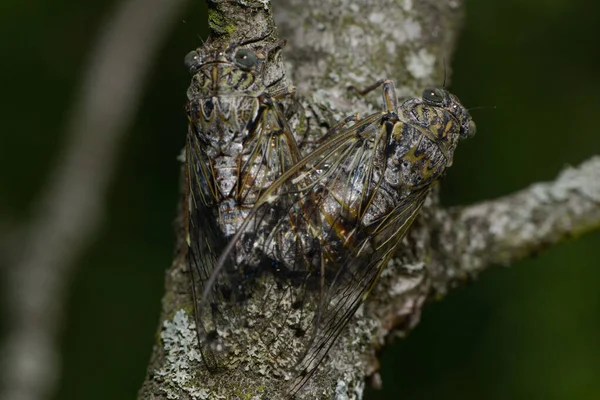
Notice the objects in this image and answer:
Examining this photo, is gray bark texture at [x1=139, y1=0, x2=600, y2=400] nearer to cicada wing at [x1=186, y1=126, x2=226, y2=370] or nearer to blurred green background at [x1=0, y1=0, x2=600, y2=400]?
cicada wing at [x1=186, y1=126, x2=226, y2=370]

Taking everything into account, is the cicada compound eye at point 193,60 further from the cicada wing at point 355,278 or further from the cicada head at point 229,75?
the cicada wing at point 355,278

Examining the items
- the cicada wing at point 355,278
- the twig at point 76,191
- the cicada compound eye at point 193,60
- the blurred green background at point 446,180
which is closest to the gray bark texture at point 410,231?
the cicada wing at point 355,278

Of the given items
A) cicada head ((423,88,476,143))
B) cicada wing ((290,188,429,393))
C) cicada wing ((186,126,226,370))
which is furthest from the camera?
cicada head ((423,88,476,143))

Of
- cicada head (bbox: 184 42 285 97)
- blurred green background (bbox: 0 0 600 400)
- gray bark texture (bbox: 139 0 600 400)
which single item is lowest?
blurred green background (bbox: 0 0 600 400)

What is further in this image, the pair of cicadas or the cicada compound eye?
the cicada compound eye

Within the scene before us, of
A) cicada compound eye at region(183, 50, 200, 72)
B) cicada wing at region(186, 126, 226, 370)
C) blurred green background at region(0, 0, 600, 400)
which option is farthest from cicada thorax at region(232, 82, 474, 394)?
blurred green background at region(0, 0, 600, 400)

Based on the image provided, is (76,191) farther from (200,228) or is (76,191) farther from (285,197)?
(285,197)
